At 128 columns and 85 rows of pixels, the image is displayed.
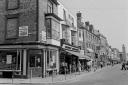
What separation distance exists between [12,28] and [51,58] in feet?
21.3

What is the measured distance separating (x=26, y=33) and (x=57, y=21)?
18.0ft

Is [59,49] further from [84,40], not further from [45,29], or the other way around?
[84,40]

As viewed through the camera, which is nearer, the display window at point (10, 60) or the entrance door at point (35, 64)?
the entrance door at point (35, 64)

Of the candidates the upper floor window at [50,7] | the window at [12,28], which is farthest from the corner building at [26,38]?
the upper floor window at [50,7]

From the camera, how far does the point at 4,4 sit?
25609mm

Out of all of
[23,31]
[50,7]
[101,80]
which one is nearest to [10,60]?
[23,31]

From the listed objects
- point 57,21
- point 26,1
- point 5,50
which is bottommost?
→ point 5,50

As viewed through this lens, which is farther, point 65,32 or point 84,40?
point 84,40

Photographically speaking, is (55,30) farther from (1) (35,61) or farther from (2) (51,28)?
(1) (35,61)

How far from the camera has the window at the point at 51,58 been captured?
2548 cm

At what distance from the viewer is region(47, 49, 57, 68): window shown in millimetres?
25484

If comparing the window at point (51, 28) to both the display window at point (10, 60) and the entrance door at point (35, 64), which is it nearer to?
the entrance door at point (35, 64)

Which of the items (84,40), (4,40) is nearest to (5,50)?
(4,40)

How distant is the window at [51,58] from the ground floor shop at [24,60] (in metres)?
0.70
